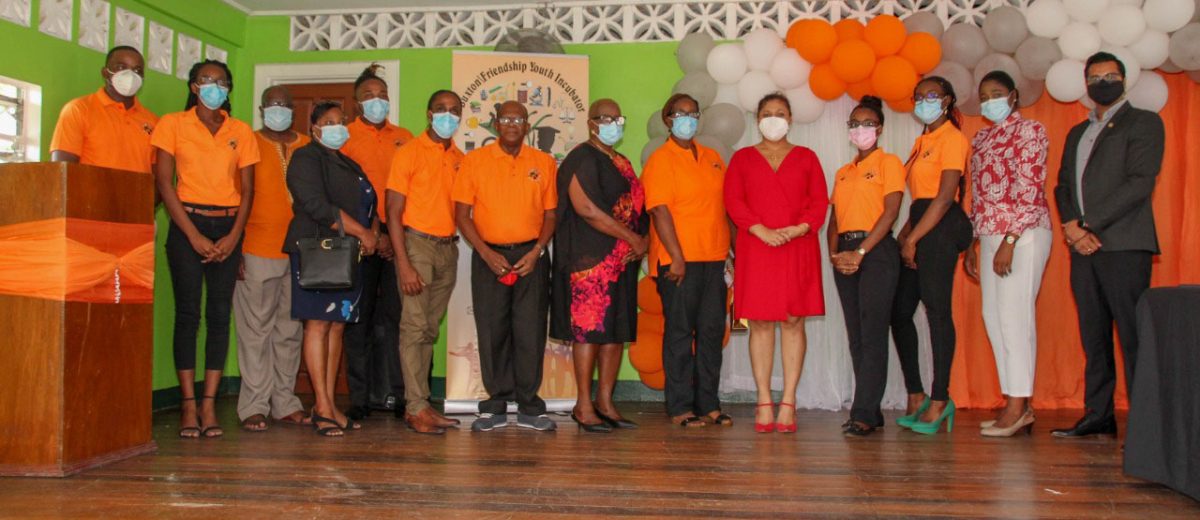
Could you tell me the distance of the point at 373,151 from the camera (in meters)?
5.26

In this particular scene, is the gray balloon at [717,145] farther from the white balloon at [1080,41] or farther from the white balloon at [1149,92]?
the white balloon at [1149,92]

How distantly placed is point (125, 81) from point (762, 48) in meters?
3.45

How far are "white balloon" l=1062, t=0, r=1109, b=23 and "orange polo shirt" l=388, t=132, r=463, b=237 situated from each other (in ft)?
11.7

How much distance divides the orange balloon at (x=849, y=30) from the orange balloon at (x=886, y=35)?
72 mm

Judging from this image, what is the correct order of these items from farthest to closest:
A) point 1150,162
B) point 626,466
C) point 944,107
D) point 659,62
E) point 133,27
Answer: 1. point 659,62
2. point 133,27
3. point 944,107
4. point 1150,162
5. point 626,466

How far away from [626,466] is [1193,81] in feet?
14.2

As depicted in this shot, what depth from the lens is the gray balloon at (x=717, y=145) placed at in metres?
5.65

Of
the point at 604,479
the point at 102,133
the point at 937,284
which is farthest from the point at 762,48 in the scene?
the point at 102,133

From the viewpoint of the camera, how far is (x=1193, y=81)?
18.8ft

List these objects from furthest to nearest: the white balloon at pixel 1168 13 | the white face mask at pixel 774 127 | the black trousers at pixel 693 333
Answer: the white balloon at pixel 1168 13 < the black trousers at pixel 693 333 < the white face mask at pixel 774 127

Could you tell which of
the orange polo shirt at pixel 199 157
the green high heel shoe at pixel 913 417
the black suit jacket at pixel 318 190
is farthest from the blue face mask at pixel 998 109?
the orange polo shirt at pixel 199 157

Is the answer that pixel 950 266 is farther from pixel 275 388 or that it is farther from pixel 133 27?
pixel 133 27

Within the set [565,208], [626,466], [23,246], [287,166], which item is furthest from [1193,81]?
[23,246]

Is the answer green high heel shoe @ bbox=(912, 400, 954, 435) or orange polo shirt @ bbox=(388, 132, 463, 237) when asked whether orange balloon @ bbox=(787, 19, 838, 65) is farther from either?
orange polo shirt @ bbox=(388, 132, 463, 237)
